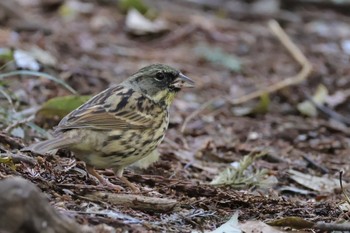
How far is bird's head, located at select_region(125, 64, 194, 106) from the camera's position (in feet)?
16.6

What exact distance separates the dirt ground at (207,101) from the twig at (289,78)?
7 centimetres

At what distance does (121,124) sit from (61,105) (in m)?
1.09

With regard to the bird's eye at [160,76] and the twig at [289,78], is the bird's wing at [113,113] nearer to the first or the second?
the bird's eye at [160,76]

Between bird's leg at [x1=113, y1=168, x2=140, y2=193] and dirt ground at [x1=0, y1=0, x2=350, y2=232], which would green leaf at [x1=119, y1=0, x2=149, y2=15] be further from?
bird's leg at [x1=113, y1=168, x2=140, y2=193]

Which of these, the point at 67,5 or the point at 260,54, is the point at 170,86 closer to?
the point at 260,54

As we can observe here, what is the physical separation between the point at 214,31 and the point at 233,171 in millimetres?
5311

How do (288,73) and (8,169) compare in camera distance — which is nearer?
(8,169)

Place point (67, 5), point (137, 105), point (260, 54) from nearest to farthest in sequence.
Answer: point (137, 105) < point (260, 54) < point (67, 5)

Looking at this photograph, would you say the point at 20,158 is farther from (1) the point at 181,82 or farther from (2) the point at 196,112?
(2) the point at 196,112

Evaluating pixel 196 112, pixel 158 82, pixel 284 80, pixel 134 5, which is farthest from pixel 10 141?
pixel 134 5

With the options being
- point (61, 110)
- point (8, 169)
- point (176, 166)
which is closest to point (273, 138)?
point (176, 166)

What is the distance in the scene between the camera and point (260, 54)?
9.70m

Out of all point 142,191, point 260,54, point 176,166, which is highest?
point 142,191

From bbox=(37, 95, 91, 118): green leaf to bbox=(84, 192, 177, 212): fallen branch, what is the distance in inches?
64.0
